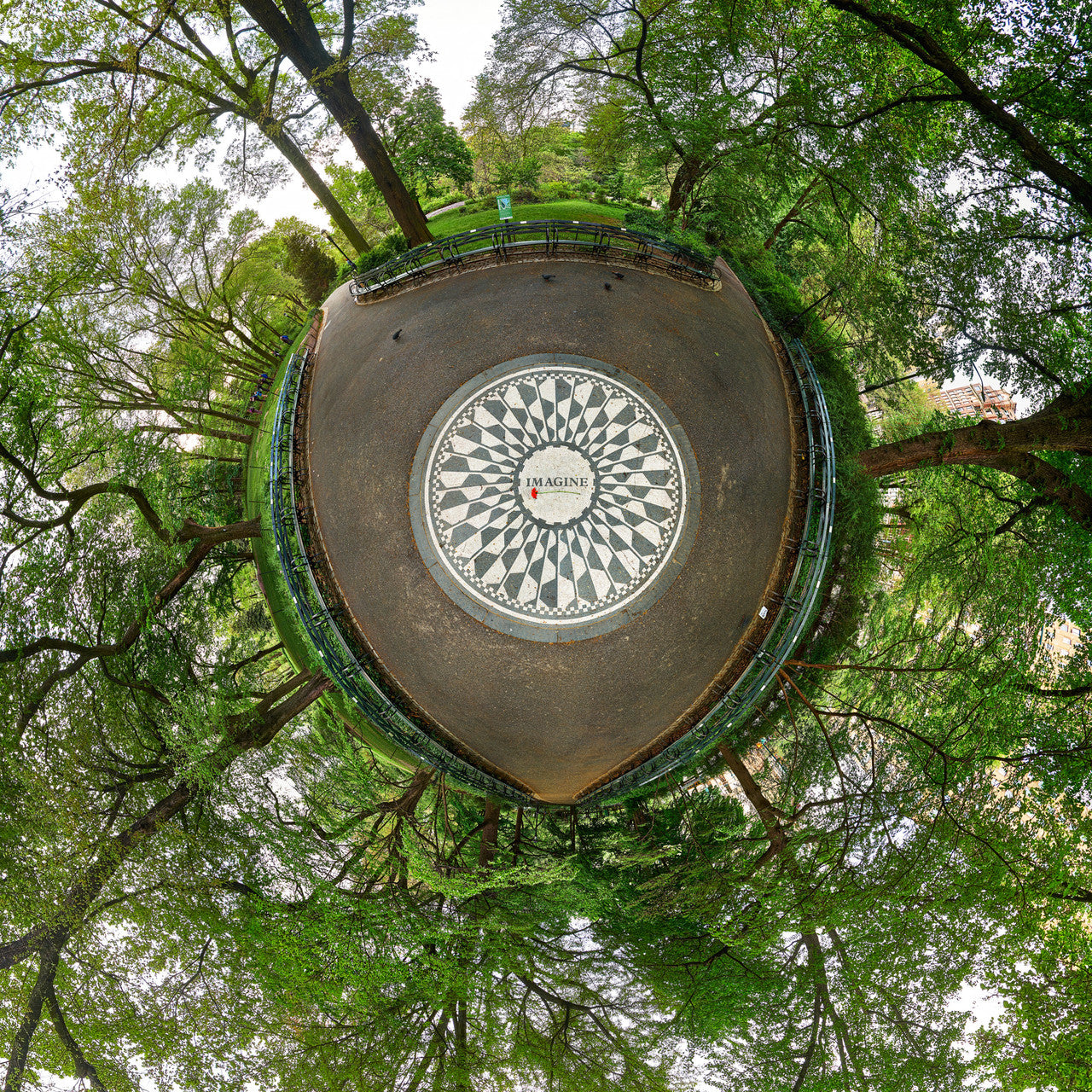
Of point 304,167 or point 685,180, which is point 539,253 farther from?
point 304,167

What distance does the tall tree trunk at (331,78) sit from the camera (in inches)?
433

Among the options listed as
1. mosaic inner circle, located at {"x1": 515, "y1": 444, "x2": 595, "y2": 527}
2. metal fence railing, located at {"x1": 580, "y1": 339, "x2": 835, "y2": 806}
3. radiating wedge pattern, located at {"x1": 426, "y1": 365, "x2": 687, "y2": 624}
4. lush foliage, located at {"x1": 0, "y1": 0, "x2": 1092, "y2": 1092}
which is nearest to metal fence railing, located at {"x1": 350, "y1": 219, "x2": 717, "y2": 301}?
lush foliage, located at {"x1": 0, "y1": 0, "x2": 1092, "y2": 1092}

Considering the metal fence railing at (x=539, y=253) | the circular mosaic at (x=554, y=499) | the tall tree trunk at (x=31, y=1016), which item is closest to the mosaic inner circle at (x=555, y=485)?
the circular mosaic at (x=554, y=499)

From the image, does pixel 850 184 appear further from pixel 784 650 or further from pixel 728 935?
pixel 728 935

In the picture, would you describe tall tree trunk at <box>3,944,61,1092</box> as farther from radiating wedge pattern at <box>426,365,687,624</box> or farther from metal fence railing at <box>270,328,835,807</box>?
radiating wedge pattern at <box>426,365,687,624</box>

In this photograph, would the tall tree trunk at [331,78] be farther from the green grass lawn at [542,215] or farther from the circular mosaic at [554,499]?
the circular mosaic at [554,499]

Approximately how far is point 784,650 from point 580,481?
4.75 m

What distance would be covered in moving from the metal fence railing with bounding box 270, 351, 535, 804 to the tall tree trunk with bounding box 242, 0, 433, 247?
4.54 meters

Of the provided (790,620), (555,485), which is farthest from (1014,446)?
(555,485)

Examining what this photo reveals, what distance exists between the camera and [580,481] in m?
11.5

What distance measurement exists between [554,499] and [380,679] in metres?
4.51

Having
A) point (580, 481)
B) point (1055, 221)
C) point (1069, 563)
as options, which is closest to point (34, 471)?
point (580, 481)

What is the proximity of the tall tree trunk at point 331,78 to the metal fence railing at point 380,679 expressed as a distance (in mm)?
4467

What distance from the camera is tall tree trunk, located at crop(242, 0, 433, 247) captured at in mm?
11008
